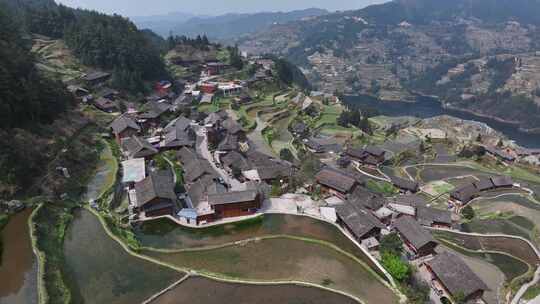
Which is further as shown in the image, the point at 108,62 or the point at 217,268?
the point at 108,62

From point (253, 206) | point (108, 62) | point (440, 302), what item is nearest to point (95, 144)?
point (253, 206)

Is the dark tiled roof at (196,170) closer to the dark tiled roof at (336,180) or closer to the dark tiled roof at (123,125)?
the dark tiled roof at (123,125)

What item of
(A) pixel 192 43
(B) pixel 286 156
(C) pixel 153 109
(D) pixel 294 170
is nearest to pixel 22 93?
(C) pixel 153 109

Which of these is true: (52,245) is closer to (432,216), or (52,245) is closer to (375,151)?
(432,216)

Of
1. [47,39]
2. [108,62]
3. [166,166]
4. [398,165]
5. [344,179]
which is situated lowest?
[398,165]

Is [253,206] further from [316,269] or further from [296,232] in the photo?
[316,269]

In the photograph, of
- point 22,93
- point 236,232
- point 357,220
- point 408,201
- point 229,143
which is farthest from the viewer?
point 229,143

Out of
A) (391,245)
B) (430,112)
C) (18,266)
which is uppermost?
(18,266)

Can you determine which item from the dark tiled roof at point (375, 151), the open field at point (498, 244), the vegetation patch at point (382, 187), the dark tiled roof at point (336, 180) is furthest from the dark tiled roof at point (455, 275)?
the dark tiled roof at point (375, 151)
